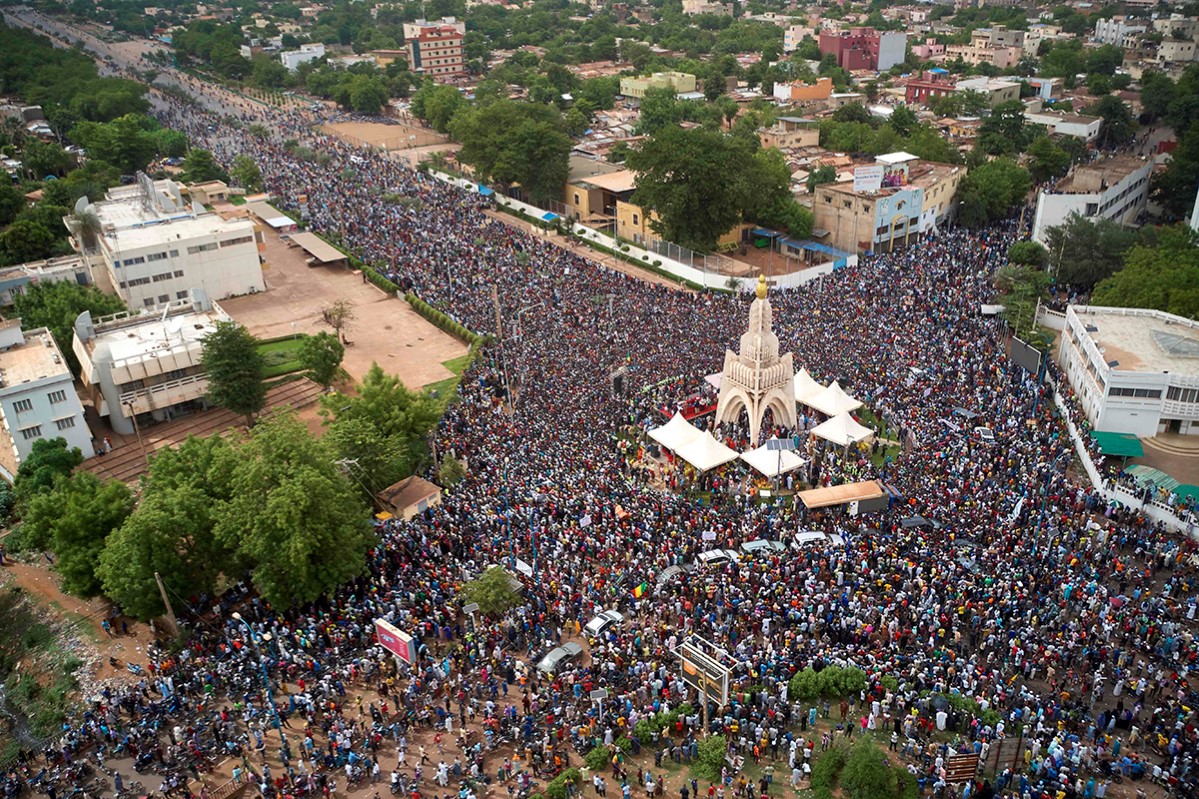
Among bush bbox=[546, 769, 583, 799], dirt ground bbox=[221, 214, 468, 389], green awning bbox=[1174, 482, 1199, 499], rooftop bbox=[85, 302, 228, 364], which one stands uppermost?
rooftop bbox=[85, 302, 228, 364]

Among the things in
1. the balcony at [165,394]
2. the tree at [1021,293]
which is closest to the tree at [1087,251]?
the tree at [1021,293]

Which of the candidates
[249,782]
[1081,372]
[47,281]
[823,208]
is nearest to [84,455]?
[47,281]

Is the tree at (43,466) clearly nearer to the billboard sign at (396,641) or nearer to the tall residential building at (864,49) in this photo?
the billboard sign at (396,641)

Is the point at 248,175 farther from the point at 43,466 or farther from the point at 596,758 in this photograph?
the point at 596,758

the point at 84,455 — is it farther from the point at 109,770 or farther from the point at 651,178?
the point at 651,178

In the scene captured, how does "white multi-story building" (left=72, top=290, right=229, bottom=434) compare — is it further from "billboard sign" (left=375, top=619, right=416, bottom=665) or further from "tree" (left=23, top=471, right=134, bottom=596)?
"billboard sign" (left=375, top=619, right=416, bottom=665)

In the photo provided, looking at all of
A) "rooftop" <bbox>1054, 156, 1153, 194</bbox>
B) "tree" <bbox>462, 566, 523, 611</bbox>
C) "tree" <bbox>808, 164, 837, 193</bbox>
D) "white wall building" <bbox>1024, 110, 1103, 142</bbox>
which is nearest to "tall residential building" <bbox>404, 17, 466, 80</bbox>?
"tree" <bbox>808, 164, 837, 193</bbox>
